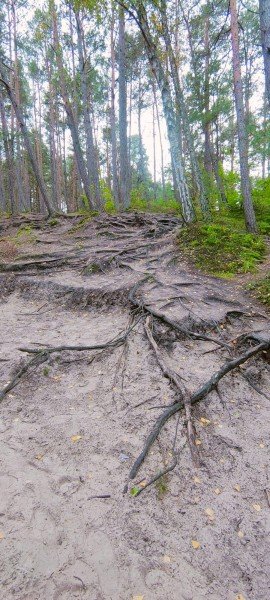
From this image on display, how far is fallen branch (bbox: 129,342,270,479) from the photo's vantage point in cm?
281

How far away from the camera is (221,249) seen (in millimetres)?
7898

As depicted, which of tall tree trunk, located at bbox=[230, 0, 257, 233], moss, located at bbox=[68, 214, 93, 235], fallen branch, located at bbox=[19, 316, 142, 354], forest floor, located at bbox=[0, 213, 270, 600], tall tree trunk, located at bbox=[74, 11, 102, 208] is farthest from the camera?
tall tree trunk, located at bbox=[74, 11, 102, 208]

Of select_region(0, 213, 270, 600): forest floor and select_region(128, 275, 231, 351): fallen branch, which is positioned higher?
select_region(128, 275, 231, 351): fallen branch

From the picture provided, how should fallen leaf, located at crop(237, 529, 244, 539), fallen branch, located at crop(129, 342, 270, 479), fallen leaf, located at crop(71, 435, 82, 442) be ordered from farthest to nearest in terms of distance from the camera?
fallen leaf, located at crop(71, 435, 82, 442)
fallen branch, located at crop(129, 342, 270, 479)
fallen leaf, located at crop(237, 529, 244, 539)

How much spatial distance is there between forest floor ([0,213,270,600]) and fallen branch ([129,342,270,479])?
0.23 ft

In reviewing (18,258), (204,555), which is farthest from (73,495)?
(18,258)

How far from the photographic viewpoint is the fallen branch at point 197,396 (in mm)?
2814

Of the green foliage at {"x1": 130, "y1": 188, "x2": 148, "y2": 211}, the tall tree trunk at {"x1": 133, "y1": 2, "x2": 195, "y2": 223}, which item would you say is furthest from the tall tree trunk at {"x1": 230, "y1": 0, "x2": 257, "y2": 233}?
the green foliage at {"x1": 130, "y1": 188, "x2": 148, "y2": 211}

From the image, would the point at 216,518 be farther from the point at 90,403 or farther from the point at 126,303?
the point at 126,303

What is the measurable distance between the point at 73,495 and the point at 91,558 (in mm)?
509

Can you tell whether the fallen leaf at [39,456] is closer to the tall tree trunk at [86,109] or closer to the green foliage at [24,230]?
the green foliage at [24,230]

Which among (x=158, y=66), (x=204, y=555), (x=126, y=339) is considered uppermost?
(x=158, y=66)

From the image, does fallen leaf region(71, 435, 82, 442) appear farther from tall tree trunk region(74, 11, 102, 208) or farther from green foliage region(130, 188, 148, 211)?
tall tree trunk region(74, 11, 102, 208)

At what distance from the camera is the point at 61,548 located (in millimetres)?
2123
